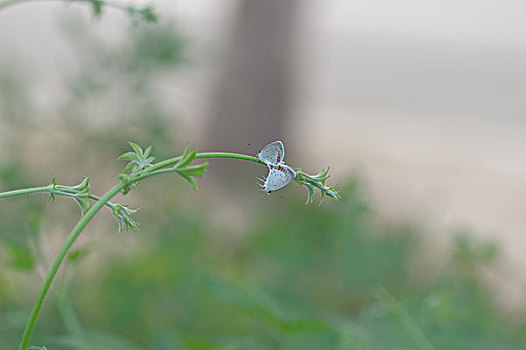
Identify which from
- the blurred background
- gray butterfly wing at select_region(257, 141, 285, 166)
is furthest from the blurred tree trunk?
gray butterfly wing at select_region(257, 141, 285, 166)

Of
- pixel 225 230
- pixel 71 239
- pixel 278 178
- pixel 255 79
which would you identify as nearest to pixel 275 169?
pixel 278 178

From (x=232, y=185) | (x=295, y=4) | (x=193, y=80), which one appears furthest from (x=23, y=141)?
(x=193, y=80)

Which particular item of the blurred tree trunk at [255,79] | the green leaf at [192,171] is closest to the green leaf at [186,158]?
the green leaf at [192,171]

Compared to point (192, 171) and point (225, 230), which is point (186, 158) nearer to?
point (192, 171)

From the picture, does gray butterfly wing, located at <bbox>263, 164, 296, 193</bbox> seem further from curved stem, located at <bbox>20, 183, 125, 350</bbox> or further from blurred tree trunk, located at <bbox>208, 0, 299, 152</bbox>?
blurred tree trunk, located at <bbox>208, 0, 299, 152</bbox>

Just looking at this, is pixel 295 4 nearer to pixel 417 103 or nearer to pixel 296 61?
pixel 296 61

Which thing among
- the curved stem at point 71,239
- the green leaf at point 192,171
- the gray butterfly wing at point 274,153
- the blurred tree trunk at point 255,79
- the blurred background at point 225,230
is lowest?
the curved stem at point 71,239

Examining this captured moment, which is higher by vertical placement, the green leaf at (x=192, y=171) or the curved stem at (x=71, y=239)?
the green leaf at (x=192, y=171)

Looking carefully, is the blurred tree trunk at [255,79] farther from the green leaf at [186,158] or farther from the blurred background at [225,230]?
the green leaf at [186,158]
